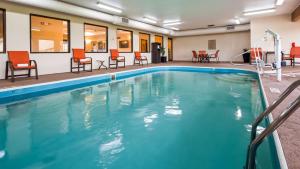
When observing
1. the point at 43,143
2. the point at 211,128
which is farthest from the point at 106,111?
the point at 211,128

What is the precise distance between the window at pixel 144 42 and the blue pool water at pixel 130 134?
9378 millimetres

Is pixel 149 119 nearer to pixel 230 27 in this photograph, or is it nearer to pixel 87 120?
pixel 87 120

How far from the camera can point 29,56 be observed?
6.84 m

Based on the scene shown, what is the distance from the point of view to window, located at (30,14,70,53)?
7.26m

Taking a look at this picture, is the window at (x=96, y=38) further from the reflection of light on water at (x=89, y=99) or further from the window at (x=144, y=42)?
the reflection of light on water at (x=89, y=99)

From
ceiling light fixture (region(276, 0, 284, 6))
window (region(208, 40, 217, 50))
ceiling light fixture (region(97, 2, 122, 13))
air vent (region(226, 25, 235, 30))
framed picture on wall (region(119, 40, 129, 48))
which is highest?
air vent (region(226, 25, 235, 30))

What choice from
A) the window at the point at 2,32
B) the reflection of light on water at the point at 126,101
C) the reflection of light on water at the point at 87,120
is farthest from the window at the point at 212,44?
the reflection of light on water at the point at 87,120

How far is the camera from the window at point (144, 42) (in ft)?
44.1

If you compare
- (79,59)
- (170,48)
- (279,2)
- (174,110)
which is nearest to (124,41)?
(79,59)

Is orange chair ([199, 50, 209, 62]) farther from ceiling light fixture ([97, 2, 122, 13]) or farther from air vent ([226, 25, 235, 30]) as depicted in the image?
ceiling light fixture ([97, 2, 122, 13])

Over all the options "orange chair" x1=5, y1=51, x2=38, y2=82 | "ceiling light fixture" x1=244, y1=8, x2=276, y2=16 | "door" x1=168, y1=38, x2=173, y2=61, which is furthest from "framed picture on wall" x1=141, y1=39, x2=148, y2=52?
"orange chair" x1=5, y1=51, x2=38, y2=82

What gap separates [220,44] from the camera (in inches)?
600

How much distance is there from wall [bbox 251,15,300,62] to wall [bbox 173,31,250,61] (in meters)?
3.09

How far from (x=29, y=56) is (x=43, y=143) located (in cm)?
551
